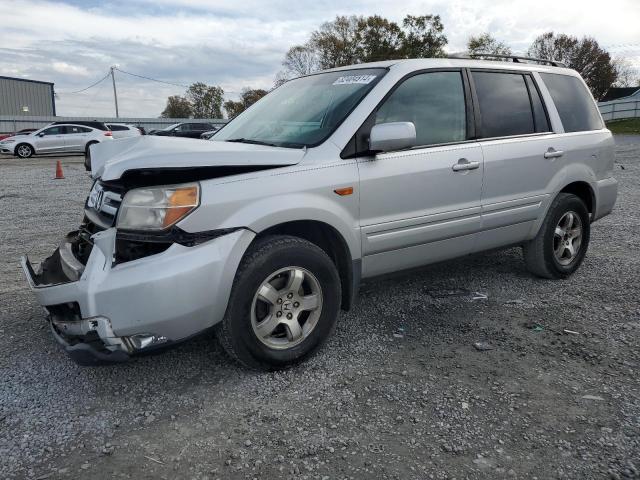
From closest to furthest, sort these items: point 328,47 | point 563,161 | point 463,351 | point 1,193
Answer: point 463,351
point 563,161
point 1,193
point 328,47

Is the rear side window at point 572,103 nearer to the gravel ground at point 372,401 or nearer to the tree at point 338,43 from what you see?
the gravel ground at point 372,401

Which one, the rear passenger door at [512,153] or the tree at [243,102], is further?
the tree at [243,102]

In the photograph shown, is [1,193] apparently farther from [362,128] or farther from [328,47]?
[328,47]

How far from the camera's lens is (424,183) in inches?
141

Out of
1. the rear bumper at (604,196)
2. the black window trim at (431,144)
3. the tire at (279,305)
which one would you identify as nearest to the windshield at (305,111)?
the black window trim at (431,144)

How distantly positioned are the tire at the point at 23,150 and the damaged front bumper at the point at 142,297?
75.5 ft

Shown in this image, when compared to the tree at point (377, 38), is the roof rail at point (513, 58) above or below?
below

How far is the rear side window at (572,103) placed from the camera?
4697 millimetres

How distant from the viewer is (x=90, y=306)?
261 cm

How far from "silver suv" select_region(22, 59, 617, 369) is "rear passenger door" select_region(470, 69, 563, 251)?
0.04 ft

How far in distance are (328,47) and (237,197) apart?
52.1 m

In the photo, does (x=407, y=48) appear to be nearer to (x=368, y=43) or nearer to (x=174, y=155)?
(x=368, y=43)

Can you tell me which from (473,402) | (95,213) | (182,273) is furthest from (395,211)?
(95,213)

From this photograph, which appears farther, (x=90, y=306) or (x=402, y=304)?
(x=402, y=304)
